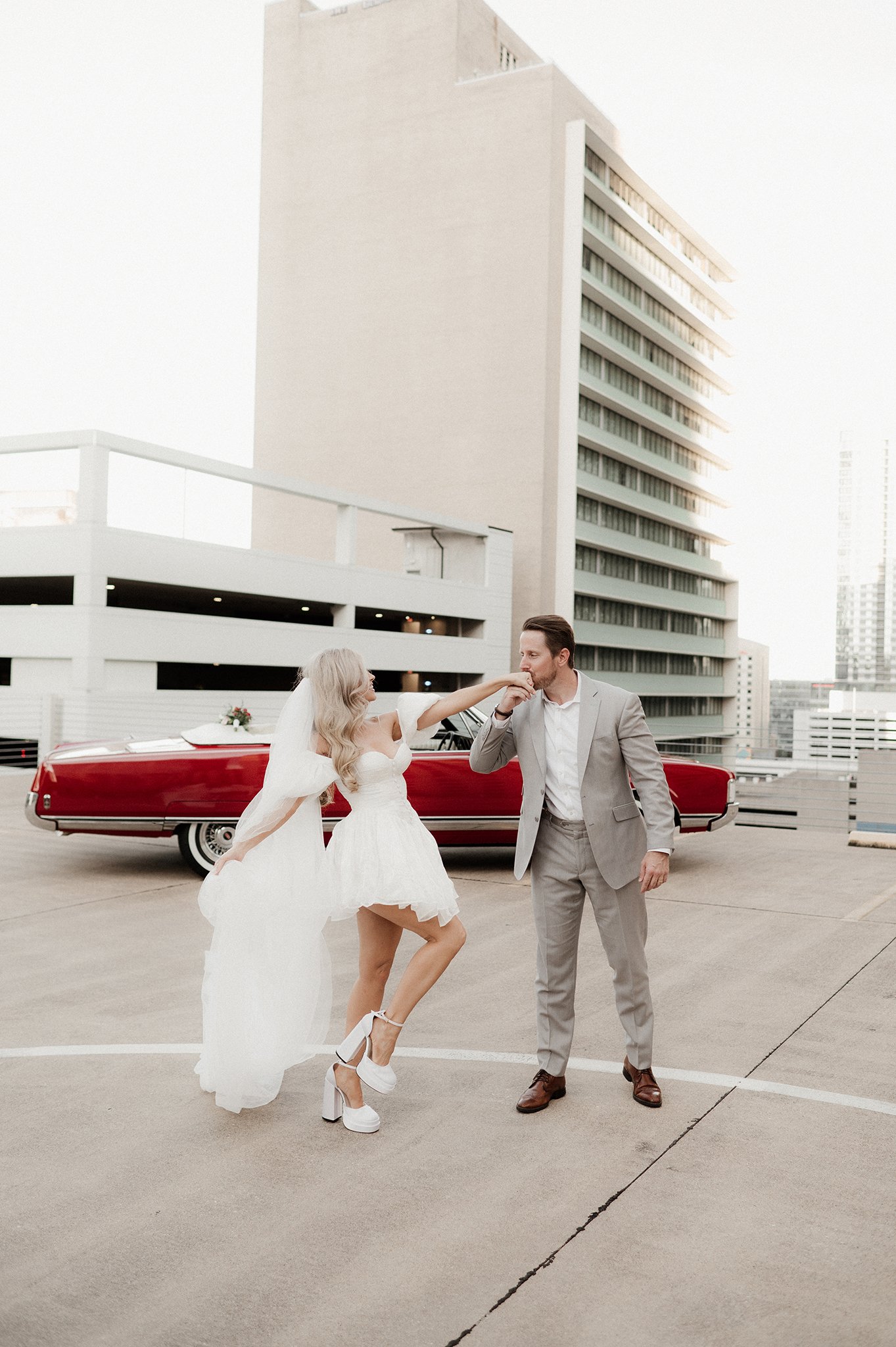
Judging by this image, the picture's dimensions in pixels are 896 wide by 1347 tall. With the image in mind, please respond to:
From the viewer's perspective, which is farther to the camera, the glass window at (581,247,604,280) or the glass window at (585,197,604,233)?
the glass window at (581,247,604,280)

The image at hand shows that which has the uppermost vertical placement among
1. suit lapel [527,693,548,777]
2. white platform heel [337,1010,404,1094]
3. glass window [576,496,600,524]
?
glass window [576,496,600,524]

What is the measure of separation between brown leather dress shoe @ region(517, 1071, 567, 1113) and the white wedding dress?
70 cm

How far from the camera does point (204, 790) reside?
8.89 metres

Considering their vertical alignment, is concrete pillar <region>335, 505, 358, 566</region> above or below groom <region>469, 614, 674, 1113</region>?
above

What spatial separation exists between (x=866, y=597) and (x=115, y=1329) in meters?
175

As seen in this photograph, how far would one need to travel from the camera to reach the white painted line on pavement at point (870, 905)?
8.03 metres

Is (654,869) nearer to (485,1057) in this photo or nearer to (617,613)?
(485,1057)

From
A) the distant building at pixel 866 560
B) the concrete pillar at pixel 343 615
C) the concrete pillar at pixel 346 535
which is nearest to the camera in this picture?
the concrete pillar at pixel 346 535

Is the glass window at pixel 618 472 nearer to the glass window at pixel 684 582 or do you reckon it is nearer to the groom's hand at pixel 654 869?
the glass window at pixel 684 582

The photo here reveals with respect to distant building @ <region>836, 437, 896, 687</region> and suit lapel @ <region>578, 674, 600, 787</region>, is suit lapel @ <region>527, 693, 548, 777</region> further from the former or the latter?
distant building @ <region>836, 437, 896, 687</region>

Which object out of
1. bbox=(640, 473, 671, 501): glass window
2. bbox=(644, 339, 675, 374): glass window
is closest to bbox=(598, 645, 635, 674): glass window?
bbox=(640, 473, 671, 501): glass window

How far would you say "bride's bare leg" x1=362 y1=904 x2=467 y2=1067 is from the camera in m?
4.16

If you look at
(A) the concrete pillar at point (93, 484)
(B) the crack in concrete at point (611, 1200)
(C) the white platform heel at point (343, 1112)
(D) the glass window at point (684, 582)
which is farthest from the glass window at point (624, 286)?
(C) the white platform heel at point (343, 1112)

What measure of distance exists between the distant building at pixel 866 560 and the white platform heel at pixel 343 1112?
167 metres
